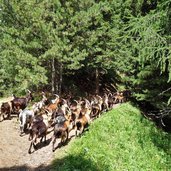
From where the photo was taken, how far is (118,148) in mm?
17484

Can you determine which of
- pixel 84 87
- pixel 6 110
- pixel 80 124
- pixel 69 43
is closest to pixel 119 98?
pixel 84 87

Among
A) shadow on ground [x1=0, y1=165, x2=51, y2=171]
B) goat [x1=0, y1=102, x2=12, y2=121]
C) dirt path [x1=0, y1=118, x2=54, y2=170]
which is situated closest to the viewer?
shadow on ground [x1=0, y1=165, x2=51, y2=171]

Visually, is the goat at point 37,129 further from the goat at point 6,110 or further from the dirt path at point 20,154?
the goat at point 6,110

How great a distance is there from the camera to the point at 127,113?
77.9ft

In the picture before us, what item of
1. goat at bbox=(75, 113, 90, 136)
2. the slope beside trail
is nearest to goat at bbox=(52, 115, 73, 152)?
the slope beside trail

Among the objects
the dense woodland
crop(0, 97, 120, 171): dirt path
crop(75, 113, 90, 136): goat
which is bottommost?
crop(0, 97, 120, 171): dirt path

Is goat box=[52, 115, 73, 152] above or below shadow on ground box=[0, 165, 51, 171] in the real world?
above

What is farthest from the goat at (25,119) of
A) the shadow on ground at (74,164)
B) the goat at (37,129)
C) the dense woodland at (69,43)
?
the dense woodland at (69,43)

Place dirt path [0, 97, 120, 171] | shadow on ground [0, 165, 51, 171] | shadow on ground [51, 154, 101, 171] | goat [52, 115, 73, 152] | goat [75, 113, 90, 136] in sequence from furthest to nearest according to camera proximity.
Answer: goat [75, 113, 90, 136], goat [52, 115, 73, 152], dirt path [0, 97, 120, 171], shadow on ground [0, 165, 51, 171], shadow on ground [51, 154, 101, 171]

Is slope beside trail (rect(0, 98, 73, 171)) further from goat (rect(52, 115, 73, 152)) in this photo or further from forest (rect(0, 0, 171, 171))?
goat (rect(52, 115, 73, 152))

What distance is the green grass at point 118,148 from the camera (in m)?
14.9

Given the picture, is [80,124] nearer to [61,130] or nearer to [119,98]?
[61,130]

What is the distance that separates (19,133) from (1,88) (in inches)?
751

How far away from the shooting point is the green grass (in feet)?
48.9
